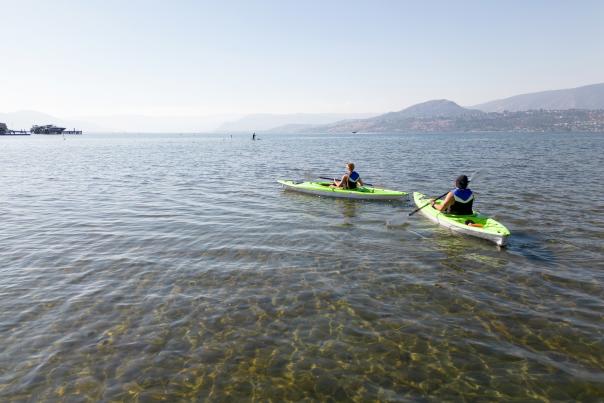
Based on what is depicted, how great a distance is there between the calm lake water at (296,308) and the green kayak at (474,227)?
1.23ft

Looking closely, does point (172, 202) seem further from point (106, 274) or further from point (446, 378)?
point (446, 378)

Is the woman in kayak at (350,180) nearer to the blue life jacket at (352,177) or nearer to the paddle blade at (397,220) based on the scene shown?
the blue life jacket at (352,177)

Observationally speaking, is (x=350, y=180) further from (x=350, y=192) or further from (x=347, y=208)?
(x=347, y=208)

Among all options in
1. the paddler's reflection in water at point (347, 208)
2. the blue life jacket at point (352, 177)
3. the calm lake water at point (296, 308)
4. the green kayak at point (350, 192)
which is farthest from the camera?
the blue life jacket at point (352, 177)

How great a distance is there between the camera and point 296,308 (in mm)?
9164

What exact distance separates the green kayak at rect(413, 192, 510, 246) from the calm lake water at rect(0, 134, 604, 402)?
0.38 meters

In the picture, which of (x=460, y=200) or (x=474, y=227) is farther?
(x=460, y=200)

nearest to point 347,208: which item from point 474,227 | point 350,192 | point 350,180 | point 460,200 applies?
point 350,192

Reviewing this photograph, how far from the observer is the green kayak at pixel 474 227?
1355cm

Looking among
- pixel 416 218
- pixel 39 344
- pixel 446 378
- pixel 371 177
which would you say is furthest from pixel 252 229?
pixel 371 177

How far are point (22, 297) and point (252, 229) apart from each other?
8112 mm

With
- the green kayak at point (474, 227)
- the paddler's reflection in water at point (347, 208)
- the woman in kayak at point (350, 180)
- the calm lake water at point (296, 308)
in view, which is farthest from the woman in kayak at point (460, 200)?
the woman in kayak at point (350, 180)

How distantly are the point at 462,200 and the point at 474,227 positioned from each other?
162 cm

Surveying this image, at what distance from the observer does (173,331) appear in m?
8.16
